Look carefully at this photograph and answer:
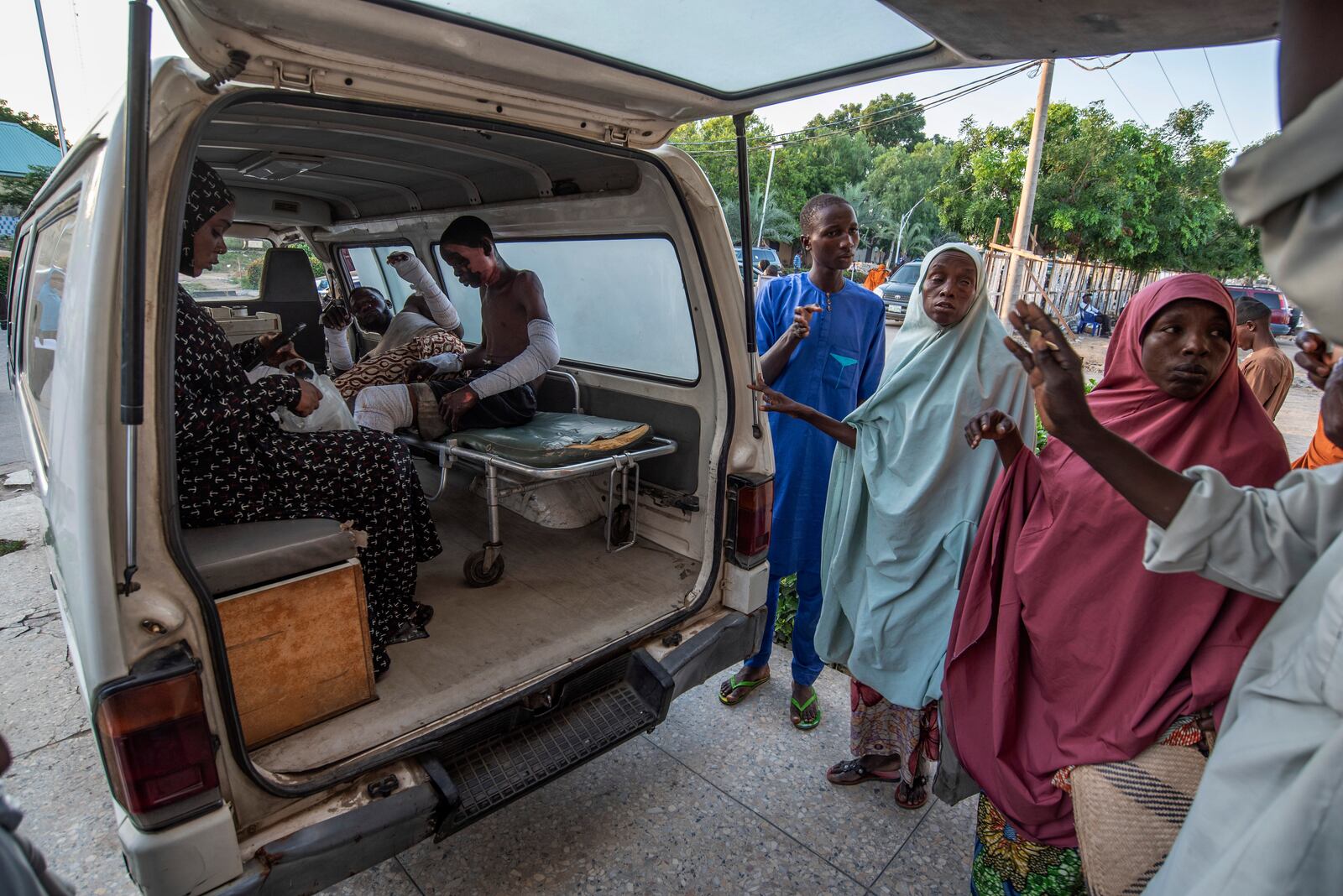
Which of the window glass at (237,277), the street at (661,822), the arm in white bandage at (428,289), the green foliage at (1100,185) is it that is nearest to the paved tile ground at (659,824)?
the street at (661,822)

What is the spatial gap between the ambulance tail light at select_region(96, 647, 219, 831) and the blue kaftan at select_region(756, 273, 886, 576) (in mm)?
2184

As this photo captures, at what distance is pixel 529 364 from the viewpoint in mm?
3365

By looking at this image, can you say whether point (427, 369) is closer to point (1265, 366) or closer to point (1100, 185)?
point (1265, 366)

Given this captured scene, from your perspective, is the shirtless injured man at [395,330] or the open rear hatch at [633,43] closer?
the open rear hatch at [633,43]

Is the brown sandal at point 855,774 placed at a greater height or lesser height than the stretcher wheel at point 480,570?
lesser

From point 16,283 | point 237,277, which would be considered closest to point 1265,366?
point 16,283

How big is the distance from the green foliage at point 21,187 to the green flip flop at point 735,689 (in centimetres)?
2218

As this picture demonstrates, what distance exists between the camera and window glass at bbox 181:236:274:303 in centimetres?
511

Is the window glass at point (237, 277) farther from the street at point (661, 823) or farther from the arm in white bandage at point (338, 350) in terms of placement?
the street at point (661, 823)

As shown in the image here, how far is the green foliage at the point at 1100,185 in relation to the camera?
15125 millimetres

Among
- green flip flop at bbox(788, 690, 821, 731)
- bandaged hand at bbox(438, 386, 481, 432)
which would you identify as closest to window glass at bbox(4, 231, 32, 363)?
bandaged hand at bbox(438, 386, 481, 432)

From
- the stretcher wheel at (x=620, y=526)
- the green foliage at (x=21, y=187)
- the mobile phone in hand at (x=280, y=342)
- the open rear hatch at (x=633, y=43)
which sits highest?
the green foliage at (x=21, y=187)

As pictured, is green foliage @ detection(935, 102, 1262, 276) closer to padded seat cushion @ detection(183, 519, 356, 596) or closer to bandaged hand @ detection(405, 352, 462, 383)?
bandaged hand @ detection(405, 352, 462, 383)

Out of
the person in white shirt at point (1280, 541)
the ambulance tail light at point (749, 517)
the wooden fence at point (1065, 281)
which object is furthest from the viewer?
the wooden fence at point (1065, 281)
